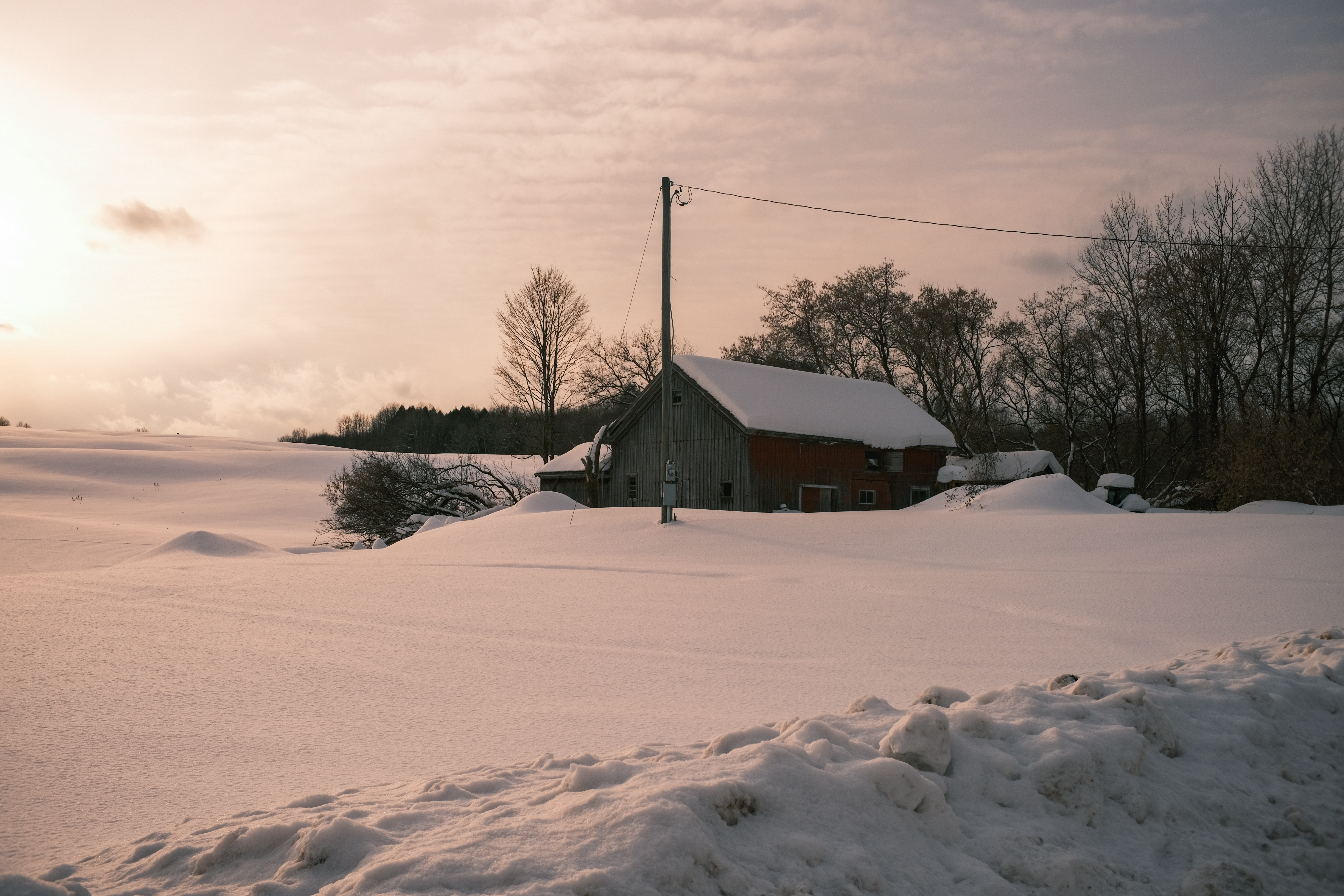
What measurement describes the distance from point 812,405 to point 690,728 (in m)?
23.5

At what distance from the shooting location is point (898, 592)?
924 centimetres

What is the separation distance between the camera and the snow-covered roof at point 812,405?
2517 cm

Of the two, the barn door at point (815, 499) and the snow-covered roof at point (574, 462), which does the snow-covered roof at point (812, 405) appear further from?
the snow-covered roof at point (574, 462)

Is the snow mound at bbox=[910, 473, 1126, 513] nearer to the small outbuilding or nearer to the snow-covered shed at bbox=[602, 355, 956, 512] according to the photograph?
the snow-covered shed at bbox=[602, 355, 956, 512]

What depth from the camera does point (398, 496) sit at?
26.8 metres

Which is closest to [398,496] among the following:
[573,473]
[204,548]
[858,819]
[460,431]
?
[573,473]

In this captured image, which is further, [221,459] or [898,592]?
[221,459]

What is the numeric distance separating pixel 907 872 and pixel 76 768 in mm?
3746

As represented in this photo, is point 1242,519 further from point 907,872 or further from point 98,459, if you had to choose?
point 98,459

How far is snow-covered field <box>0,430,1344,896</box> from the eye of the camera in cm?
267

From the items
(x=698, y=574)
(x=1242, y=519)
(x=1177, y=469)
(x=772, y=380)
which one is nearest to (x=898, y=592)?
(x=698, y=574)

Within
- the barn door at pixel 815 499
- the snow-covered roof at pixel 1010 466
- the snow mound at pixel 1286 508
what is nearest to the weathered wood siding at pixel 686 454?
the barn door at pixel 815 499

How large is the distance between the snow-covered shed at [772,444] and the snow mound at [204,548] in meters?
12.8

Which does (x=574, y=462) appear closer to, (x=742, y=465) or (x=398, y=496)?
(x=398, y=496)
